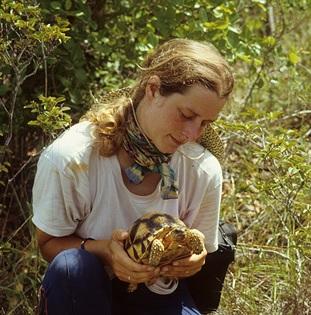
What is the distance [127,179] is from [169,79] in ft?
1.20

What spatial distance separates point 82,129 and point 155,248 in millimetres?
473

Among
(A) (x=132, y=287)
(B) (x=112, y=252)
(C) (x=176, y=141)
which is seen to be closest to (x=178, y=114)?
(C) (x=176, y=141)

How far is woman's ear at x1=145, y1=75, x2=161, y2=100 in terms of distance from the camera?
88.7 inches

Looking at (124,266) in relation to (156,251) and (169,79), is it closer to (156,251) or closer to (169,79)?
(156,251)

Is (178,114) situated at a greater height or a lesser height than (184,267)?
greater

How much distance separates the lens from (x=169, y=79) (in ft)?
7.33

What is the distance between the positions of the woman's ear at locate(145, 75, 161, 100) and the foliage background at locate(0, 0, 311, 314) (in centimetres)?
46

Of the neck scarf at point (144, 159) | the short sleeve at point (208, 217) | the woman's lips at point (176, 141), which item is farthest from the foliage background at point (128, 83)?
the woman's lips at point (176, 141)

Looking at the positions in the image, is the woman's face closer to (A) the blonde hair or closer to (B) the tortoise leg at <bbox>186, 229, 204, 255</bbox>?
(A) the blonde hair

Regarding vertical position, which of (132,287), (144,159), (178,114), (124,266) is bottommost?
(132,287)

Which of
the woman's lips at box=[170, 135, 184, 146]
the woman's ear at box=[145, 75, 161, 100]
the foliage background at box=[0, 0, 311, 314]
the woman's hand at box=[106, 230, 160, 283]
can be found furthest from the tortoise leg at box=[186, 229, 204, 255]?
the foliage background at box=[0, 0, 311, 314]

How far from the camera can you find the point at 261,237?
3.37 meters

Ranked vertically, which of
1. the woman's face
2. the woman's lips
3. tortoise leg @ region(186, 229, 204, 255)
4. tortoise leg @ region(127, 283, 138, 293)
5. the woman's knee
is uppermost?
the woman's face

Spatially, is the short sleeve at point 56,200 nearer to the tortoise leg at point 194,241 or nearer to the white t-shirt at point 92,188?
the white t-shirt at point 92,188
